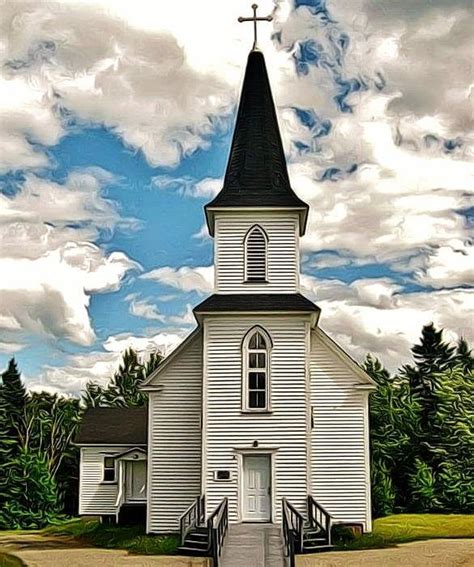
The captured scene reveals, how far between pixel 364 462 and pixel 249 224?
25.0ft

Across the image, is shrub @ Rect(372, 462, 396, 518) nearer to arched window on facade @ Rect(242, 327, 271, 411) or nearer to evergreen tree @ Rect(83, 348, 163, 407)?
arched window on facade @ Rect(242, 327, 271, 411)

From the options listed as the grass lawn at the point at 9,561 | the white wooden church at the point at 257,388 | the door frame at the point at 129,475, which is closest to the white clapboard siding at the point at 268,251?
the white wooden church at the point at 257,388

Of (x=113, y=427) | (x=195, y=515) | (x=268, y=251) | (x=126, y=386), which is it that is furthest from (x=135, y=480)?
(x=126, y=386)

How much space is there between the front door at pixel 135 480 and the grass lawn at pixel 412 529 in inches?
340

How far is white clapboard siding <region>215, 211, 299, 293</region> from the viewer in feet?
89.2

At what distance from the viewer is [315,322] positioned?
2752 cm

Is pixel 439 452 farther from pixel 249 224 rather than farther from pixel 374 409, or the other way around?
pixel 249 224

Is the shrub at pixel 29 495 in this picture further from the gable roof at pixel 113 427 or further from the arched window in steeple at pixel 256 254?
the arched window in steeple at pixel 256 254

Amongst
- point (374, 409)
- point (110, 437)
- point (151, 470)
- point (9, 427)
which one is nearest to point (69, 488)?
point (9, 427)

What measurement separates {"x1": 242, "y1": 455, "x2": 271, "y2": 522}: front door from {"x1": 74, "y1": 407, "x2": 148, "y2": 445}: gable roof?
11197 mm

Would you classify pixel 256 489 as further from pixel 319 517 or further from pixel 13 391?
pixel 13 391

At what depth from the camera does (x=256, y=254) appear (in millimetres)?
27531

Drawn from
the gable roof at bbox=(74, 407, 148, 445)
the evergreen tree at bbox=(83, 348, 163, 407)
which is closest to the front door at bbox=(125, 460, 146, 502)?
the gable roof at bbox=(74, 407, 148, 445)

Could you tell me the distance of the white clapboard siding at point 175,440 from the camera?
27.8 metres
